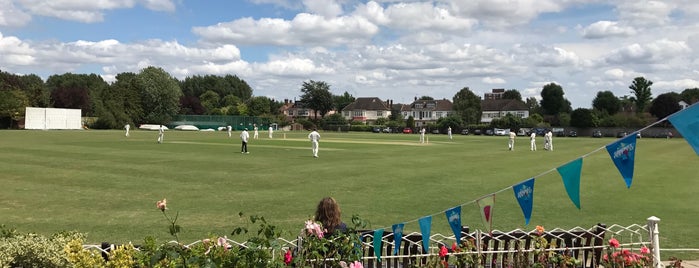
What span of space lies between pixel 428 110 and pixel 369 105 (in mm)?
17924

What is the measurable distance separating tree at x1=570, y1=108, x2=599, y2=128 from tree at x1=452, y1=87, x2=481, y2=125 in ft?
71.0

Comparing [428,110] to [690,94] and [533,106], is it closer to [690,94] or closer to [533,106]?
[533,106]

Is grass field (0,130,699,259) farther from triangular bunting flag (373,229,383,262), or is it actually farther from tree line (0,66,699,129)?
tree line (0,66,699,129)

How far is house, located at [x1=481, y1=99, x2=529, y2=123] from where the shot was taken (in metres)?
143

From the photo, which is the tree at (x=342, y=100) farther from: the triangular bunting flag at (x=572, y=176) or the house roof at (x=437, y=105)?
the triangular bunting flag at (x=572, y=176)

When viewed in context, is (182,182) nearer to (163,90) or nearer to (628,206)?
(628,206)

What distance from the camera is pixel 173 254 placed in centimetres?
477

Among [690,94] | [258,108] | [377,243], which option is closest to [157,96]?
[258,108]

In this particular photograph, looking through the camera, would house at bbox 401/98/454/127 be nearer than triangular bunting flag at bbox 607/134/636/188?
No

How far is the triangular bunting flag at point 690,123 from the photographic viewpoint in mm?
4992

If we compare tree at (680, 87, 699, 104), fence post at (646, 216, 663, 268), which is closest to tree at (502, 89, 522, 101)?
tree at (680, 87, 699, 104)

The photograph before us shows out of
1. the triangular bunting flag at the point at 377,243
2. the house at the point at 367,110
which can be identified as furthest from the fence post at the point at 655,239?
the house at the point at 367,110

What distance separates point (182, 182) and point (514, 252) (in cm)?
1413

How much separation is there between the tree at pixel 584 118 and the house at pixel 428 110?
51102mm
